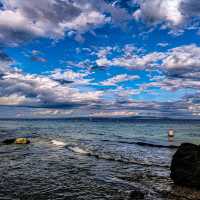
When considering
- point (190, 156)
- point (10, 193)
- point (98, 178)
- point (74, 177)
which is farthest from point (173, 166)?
point (10, 193)

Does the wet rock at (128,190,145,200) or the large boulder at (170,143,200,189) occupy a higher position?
the large boulder at (170,143,200,189)

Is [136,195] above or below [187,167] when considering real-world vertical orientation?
below

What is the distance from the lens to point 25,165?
838 inches

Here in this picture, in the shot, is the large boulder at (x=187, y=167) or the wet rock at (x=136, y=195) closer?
the wet rock at (x=136, y=195)

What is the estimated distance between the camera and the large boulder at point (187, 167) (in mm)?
15383

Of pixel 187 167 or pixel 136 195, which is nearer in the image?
pixel 136 195

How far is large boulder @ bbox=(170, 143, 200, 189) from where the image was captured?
50.5ft

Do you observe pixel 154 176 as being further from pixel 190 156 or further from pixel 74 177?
pixel 74 177

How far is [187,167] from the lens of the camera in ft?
52.8

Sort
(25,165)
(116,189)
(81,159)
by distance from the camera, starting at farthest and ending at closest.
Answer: (81,159) → (25,165) → (116,189)

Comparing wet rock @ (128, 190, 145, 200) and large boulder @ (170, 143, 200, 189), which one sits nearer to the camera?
wet rock @ (128, 190, 145, 200)

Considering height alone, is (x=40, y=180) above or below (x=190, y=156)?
below

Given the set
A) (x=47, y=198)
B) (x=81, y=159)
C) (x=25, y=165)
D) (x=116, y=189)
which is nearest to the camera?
(x=47, y=198)

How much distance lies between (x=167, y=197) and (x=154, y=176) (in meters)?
4.99
